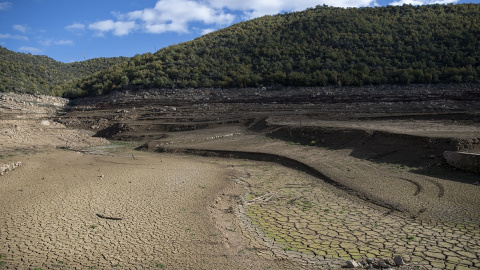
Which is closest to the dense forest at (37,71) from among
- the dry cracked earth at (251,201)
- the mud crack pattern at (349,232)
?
the dry cracked earth at (251,201)

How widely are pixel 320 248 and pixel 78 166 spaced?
34.8ft

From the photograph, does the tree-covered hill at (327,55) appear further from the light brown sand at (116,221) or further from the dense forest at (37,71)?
the light brown sand at (116,221)

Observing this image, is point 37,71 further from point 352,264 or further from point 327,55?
point 352,264

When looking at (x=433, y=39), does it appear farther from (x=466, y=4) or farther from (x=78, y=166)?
(x=78, y=166)

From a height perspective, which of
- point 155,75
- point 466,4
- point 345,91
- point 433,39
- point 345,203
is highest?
point 466,4

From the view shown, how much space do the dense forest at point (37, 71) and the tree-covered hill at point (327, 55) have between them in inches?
166

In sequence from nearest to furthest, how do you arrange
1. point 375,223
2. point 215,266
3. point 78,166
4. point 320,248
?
point 215,266 < point 320,248 < point 375,223 < point 78,166

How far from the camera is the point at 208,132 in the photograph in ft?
72.7

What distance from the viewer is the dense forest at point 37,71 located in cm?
3636

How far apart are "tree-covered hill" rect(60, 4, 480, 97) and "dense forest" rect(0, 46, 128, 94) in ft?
13.9

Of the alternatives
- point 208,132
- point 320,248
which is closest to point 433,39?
point 208,132

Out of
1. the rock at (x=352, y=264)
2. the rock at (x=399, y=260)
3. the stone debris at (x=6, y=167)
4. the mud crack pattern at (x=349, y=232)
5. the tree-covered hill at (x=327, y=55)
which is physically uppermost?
the tree-covered hill at (x=327, y=55)

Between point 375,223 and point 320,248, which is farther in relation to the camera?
point 375,223

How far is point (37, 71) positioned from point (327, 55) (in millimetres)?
41614
